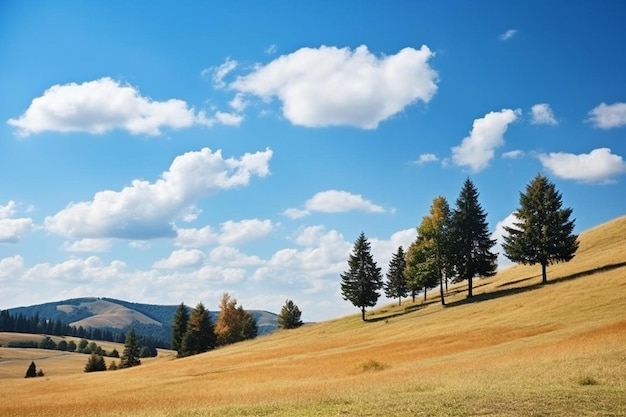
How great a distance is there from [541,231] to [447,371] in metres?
43.9

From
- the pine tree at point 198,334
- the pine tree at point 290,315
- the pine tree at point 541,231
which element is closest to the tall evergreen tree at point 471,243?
the pine tree at point 541,231

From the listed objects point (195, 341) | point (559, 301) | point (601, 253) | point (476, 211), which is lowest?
point (195, 341)

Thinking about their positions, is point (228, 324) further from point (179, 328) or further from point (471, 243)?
point (471, 243)

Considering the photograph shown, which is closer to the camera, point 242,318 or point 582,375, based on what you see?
point 582,375

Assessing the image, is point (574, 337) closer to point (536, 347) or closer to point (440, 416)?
point (536, 347)

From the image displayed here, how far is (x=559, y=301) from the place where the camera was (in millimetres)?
48156

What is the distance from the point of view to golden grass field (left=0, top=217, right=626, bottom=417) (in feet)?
56.7

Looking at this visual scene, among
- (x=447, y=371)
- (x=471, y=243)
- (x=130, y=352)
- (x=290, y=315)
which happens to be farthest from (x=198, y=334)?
(x=447, y=371)

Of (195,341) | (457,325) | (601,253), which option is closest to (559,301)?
(457,325)

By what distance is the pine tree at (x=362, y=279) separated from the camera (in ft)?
260

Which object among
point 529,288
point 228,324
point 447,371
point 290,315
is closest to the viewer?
point 447,371

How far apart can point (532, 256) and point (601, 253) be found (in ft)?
43.2

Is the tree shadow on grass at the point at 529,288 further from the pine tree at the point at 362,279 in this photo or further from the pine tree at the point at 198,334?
the pine tree at the point at 198,334

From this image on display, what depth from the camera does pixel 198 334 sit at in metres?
89.1
